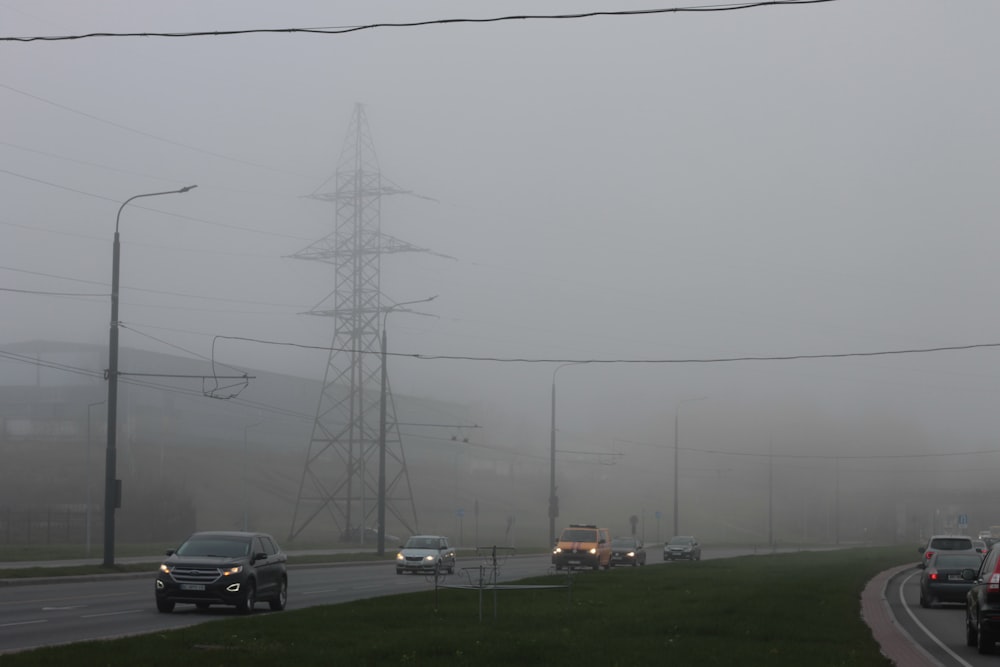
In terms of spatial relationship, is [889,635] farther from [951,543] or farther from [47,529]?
[47,529]

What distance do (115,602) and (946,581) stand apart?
760 inches

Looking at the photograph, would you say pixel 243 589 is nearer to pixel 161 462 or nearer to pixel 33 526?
pixel 33 526

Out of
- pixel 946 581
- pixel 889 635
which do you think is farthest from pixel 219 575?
pixel 946 581

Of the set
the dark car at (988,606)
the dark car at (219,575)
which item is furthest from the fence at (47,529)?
the dark car at (988,606)

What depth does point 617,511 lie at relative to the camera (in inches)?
4870

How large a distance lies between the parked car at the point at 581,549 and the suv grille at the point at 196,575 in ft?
95.8

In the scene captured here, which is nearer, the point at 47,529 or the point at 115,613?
the point at 115,613

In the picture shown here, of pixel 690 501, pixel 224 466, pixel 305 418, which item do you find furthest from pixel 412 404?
pixel 690 501

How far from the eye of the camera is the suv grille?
24.4 m

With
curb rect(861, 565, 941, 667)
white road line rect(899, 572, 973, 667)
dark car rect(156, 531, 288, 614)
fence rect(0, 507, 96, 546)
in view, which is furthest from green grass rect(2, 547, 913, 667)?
fence rect(0, 507, 96, 546)

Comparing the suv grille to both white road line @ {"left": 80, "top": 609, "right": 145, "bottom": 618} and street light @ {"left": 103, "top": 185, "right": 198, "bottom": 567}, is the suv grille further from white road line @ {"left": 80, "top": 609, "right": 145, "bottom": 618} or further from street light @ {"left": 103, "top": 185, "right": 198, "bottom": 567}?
street light @ {"left": 103, "top": 185, "right": 198, "bottom": 567}

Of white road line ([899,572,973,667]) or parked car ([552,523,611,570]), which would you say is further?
parked car ([552,523,611,570])

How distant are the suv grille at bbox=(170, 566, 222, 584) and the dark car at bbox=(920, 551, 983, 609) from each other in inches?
685

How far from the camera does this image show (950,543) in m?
37.8
